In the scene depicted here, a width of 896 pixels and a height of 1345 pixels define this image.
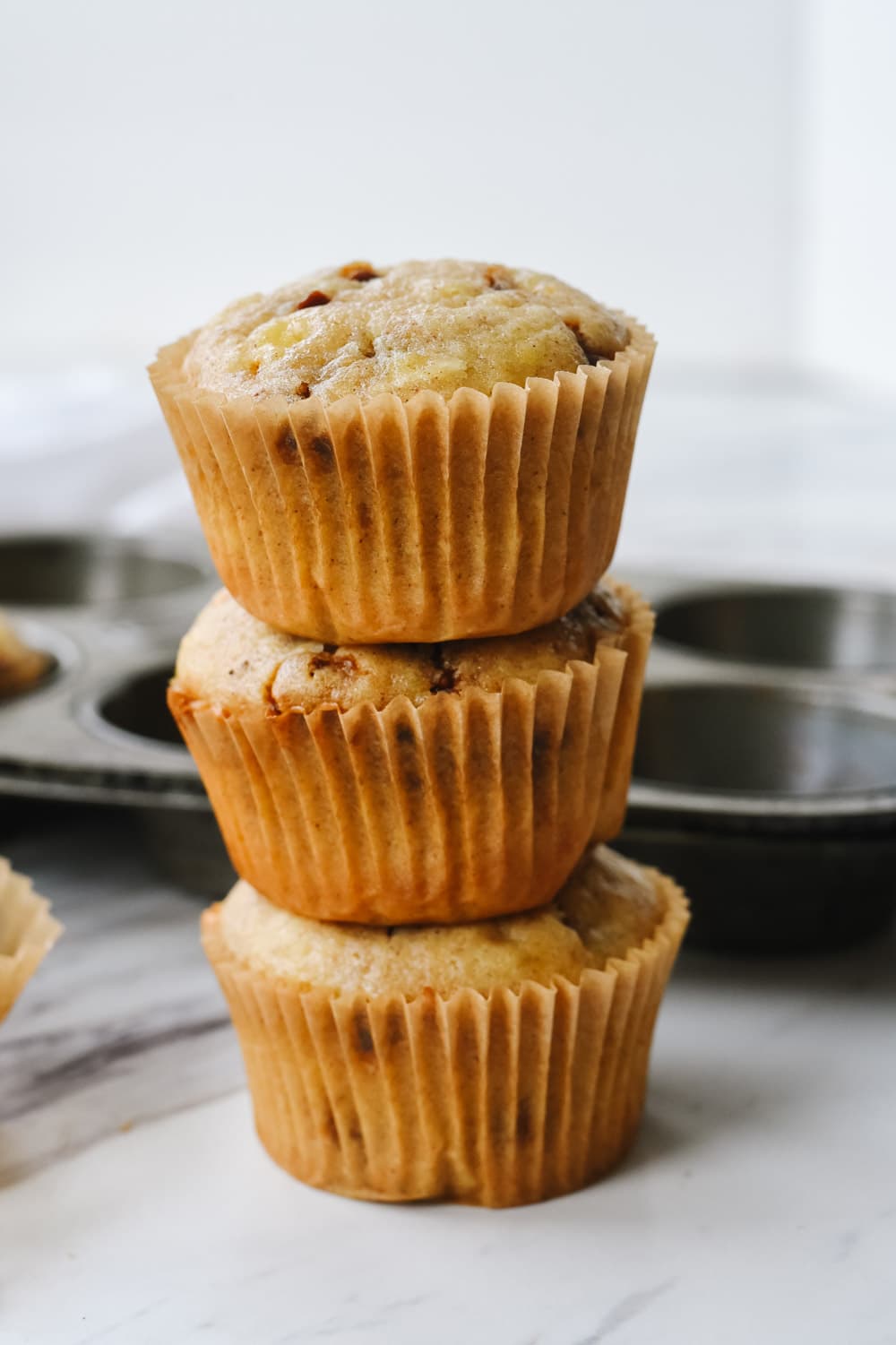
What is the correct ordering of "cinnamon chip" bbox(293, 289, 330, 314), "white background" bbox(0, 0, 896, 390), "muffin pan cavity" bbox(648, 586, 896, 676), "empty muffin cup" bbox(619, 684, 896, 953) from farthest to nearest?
1. "white background" bbox(0, 0, 896, 390)
2. "muffin pan cavity" bbox(648, 586, 896, 676)
3. "empty muffin cup" bbox(619, 684, 896, 953)
4. "cinnamon chip" bbox(293, 289, 330, 314)

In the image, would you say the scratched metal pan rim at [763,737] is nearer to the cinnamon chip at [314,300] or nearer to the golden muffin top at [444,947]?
the golden muffin top at [444,947]

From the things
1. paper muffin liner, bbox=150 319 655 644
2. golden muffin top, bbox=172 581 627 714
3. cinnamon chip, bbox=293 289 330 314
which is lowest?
golden muffin top, bbox=172 581 627 714

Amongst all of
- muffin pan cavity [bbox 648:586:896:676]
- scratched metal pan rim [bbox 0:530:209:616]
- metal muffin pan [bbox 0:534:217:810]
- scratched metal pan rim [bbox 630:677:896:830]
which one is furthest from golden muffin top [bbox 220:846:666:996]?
scratched metal pan rim [bbox 0:530:209:616]

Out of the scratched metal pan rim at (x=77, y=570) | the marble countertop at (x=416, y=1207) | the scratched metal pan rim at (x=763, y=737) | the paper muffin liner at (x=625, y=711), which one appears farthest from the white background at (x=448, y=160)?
the paper muffin liner at (x=625, y=711)

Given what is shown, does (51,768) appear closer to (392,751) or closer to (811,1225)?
(392,751)

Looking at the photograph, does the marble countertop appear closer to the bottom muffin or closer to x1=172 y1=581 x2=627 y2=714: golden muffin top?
the bottom muffin

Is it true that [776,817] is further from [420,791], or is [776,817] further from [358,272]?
[358,272]

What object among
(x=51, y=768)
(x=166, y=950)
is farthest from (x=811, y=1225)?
(x=51, y=768)
